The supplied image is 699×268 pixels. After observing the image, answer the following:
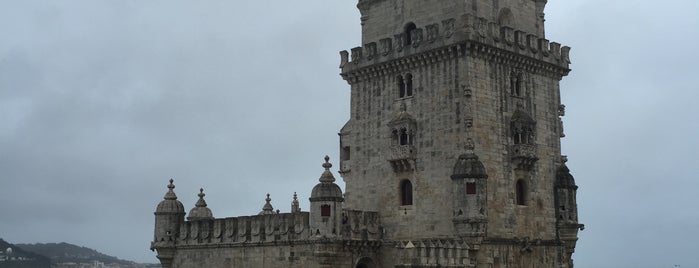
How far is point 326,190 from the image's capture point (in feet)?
129

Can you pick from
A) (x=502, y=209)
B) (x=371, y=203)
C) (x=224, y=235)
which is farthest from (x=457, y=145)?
(x=224, y=235)

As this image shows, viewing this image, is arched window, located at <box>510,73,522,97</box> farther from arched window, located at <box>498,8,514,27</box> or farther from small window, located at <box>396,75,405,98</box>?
small window, located at <box>396,75,405,98</box>

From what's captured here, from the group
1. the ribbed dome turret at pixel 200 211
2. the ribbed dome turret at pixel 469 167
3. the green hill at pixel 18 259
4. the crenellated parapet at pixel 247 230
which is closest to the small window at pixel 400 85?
the ribbed dome turret at pixel 469 167

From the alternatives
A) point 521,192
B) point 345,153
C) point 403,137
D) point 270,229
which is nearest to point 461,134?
point 403,137

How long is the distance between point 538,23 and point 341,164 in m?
14.5

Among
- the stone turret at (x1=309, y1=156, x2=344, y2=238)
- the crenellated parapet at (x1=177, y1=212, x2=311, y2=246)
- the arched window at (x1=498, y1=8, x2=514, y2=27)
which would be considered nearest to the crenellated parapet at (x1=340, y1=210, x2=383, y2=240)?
the stone turret at (x1=309, y1=156, x2=344, y2=238)

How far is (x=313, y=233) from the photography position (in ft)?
129

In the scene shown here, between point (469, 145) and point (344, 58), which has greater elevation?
point (344, 58)

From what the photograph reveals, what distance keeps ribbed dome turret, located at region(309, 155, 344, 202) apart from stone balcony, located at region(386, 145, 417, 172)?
12.7ft

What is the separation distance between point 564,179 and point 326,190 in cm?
1392

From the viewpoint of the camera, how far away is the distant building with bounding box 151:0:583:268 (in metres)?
39.0

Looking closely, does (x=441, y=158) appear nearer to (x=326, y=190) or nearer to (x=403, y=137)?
(x=403, y=137)

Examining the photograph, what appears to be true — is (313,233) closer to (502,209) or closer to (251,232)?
(251,232)

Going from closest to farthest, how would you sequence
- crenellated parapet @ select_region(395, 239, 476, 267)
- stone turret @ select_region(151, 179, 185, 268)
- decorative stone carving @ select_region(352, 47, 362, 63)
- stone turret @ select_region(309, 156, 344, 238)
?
crenellated parapet @ select_region(395, 239, 476, 267)
stone turret @ select_region(309, 156, 344, 238)
decorative stone carving @ select_region(352, 47, 362, 63)
stone turret @ select_region(151, 179, 185, 268)
